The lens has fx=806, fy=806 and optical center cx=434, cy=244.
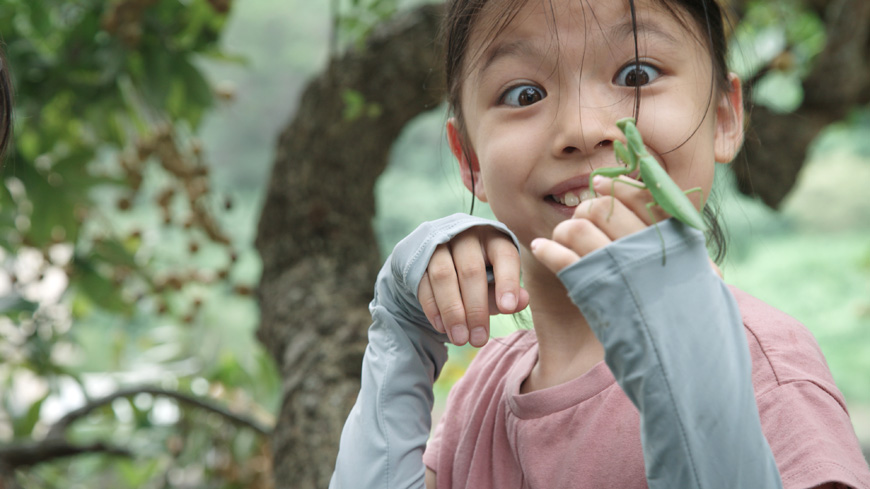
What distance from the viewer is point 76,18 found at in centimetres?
116

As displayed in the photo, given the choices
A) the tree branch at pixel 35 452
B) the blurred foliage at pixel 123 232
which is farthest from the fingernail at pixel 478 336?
the tree branch at pixel 35 452

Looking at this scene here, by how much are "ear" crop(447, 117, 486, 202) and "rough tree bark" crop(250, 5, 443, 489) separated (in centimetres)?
45

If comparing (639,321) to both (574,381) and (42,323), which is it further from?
(42,323)

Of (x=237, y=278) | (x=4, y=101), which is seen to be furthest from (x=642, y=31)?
(x=237, y=278)

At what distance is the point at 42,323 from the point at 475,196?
3.07ft

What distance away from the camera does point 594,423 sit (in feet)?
1.71

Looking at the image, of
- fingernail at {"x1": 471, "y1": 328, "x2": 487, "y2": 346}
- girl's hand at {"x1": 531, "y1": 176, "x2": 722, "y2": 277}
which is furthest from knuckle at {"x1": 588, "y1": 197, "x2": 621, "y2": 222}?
fingernail at {"x1": 471, "y1": 328, "x2": 487, "y2": 346}

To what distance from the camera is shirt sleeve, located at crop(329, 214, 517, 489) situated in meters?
0.57

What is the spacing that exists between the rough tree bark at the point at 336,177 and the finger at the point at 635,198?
2.48 ft

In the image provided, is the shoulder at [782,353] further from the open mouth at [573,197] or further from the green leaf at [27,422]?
the green leaf at [27,422]

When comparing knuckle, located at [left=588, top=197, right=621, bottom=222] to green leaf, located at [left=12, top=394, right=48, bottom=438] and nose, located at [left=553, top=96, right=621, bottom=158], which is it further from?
green leaf, located at [left=12, top=394, right=48, bottom=438]

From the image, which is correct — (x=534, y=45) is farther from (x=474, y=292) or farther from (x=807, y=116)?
(x=807, y=116)

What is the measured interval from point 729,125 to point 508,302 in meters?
0.30

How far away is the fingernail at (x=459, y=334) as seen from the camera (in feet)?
1.51
